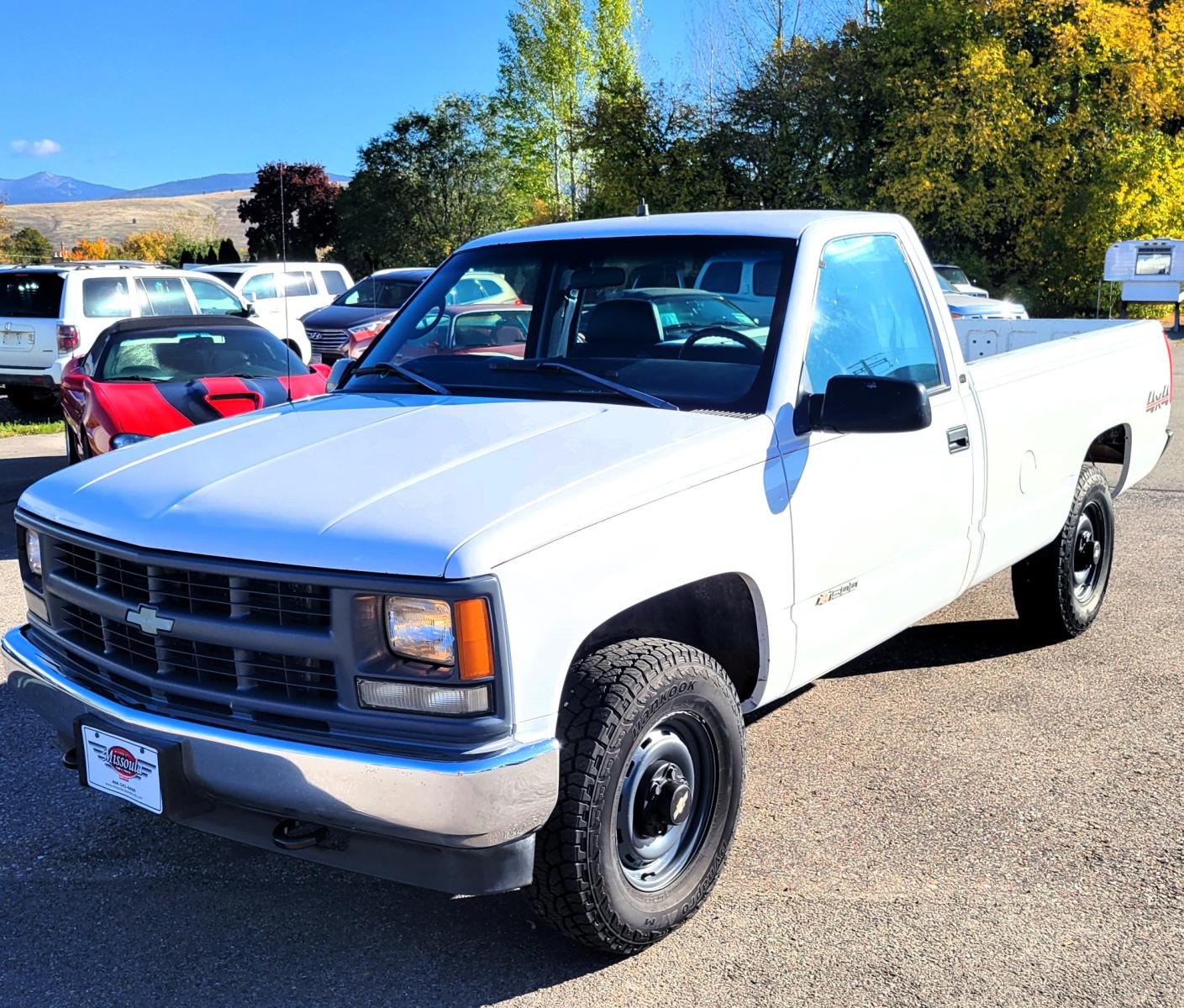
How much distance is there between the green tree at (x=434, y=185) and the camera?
37062 millimetres

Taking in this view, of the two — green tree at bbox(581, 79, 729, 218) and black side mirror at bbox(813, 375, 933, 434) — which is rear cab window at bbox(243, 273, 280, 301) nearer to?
green tree at bbox(581, 79, 729, 218)

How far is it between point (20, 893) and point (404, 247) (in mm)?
35785

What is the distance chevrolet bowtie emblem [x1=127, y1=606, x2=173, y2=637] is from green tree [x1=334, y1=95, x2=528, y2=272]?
114 feet

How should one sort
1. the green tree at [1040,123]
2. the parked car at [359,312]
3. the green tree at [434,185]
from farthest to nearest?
the green tree at [434,185]
the green tree at [1040,123]
the parked car at [359,312]

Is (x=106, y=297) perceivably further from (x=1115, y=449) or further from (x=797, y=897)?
(x=797, y=897)

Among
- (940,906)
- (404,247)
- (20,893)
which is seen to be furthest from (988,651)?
(404,247)

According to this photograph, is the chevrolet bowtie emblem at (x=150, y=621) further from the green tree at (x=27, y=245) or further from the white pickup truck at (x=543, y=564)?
the green tree at (x=27, y=245)

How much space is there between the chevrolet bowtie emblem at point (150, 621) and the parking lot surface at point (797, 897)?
916 mm

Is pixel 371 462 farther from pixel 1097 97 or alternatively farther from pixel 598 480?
pixel 1097 97

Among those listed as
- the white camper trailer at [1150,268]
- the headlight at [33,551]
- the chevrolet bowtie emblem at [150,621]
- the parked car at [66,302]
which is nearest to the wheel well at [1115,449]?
the chevrolet bowtie emblem at [150,621]

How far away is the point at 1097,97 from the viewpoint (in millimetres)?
25562

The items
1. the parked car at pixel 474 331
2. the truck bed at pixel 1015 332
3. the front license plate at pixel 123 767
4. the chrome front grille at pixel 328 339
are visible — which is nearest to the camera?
the front license plate at pixel 123 767

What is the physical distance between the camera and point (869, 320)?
4305mm

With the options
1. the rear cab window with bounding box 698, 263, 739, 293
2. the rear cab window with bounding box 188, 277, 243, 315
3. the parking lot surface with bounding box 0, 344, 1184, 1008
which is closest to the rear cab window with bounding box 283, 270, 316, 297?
the rear cab window with bounding box 188, 277, 243, 315
